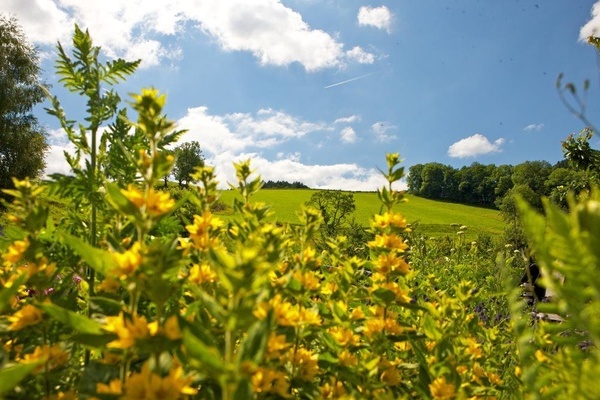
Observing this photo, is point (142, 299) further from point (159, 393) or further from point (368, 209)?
point (368, 209)

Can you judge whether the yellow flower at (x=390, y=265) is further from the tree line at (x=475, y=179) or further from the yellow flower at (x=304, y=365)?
the tree line at (x=475, y=179)

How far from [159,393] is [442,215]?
53.1m

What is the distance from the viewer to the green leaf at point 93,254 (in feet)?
2.65

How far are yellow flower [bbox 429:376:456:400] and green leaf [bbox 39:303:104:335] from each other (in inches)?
32.6

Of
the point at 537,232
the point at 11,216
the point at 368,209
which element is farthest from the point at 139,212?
the point at 368,209

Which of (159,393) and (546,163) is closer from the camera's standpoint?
(159,393)

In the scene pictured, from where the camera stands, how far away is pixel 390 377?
4.42 ft

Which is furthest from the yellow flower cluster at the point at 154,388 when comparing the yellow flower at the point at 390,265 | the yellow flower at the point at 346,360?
the yellow flower at the point at 390,265

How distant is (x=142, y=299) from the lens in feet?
4.25

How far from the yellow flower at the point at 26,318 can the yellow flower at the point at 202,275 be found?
336mm

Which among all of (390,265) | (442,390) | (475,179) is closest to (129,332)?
(442,390)

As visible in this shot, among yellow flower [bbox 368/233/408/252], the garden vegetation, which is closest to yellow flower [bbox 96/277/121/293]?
the garden vegetation

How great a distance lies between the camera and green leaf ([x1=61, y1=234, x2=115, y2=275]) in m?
0.81

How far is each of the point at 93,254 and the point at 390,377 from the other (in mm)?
921
